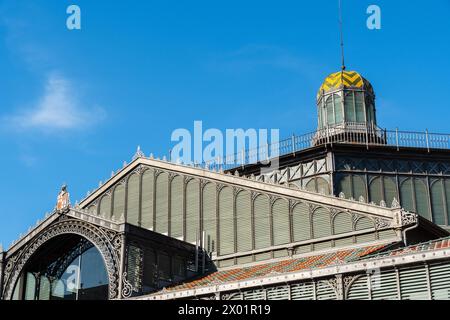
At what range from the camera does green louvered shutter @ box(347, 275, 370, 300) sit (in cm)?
3140

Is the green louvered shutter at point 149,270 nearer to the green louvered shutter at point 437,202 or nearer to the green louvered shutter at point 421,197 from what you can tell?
the green louvered shutter at point 421,197

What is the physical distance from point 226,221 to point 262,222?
2687 mm

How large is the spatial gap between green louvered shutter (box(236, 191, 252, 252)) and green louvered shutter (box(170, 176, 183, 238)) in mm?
4431

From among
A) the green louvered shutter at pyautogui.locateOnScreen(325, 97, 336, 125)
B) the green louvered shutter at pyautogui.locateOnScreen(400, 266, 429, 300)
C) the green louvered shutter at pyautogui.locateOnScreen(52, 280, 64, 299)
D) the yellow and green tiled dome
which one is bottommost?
the green louvered shutter at pyautogui.locateOnScreen(400, 266, 429, 300)

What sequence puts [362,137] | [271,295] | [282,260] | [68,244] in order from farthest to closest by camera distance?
[362,137], [68,244], [282,260], [271,295]

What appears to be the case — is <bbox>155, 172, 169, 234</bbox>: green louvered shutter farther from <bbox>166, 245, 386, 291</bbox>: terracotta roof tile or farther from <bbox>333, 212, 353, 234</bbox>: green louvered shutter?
<bbox>333, 212, 353, 234</bbox>: green louvered shutter

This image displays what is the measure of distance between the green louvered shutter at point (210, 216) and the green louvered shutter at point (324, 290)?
13962mm

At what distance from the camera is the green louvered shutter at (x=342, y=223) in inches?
1613

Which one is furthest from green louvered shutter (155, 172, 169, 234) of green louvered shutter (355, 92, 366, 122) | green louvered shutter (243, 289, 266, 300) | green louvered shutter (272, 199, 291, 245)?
green louvered shutter (355, 92, 366, 122)

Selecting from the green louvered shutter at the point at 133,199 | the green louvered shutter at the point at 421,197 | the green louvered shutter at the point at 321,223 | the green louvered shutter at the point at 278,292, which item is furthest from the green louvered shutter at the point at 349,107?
the green louvered shutter at the point at 278,292
